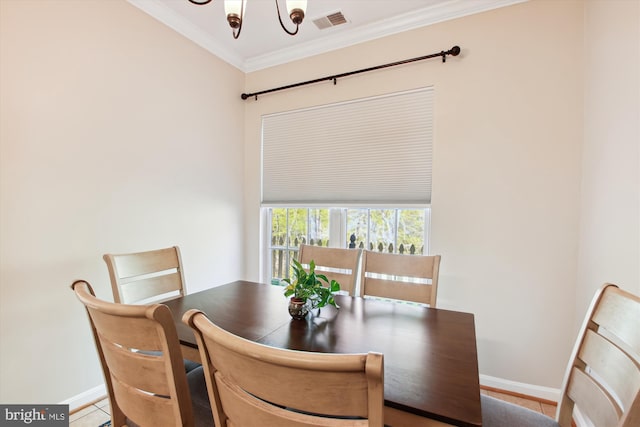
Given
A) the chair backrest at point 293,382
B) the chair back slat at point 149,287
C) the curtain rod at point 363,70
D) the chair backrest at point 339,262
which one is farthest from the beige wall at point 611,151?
the chair back slat at point 149,287

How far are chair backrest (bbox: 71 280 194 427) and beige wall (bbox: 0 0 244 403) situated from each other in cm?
111

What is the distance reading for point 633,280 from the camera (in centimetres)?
128

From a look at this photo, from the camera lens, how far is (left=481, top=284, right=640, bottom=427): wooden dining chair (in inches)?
31.4

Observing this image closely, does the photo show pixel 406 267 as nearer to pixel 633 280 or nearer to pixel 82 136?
pixel 633 280

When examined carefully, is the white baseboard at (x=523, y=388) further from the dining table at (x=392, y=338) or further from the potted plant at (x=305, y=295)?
the potted plant at (x=305, y=295)

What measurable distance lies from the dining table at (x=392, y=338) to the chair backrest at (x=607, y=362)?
0.34 m

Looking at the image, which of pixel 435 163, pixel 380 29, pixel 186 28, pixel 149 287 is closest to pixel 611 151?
pixel 435 163

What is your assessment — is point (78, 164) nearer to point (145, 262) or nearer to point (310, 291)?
point (145, 262)

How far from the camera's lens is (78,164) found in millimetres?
1806

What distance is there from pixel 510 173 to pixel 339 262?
4.39 ft

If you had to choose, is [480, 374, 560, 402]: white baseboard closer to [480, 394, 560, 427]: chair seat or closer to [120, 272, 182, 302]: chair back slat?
[480, 394, 560, 427]: chair seat

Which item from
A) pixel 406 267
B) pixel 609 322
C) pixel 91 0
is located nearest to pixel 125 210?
pixel 91 0

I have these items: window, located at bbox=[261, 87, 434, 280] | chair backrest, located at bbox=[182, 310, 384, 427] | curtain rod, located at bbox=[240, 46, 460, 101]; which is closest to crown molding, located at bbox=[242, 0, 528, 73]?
curtain rod, located at bbox=[240, 46, 460, 101]

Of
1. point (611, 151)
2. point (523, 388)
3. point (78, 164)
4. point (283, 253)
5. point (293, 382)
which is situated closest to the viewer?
point (293, 382)
